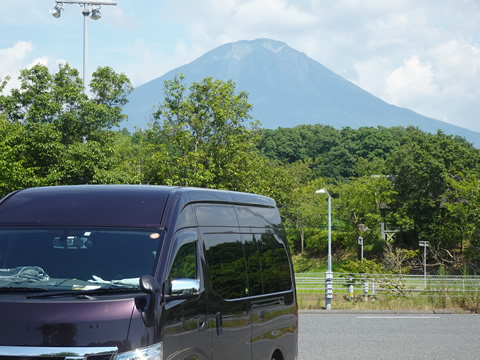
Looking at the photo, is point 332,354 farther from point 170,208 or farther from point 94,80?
point 94,80

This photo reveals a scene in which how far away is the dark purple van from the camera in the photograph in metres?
4.87

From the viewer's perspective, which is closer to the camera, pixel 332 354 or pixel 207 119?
pixel 332 354

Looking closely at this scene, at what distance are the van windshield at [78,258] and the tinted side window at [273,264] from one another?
2.39 meters

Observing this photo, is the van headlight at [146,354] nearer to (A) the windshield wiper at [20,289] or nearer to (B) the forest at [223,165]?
(A) the windshield wiper at [20,289]

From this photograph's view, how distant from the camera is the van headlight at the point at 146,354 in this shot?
4.83 m

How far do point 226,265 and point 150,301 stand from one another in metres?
1.67

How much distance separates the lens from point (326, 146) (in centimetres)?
12812

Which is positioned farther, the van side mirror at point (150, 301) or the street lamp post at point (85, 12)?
the street lamp post at point (85, 12)

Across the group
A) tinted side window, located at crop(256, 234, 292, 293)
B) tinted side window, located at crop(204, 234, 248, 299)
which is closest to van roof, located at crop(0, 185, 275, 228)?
tinted side window, located at crop(204, 234, 248, 299)

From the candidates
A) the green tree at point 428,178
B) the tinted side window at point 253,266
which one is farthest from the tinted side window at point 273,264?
the green tree at point 428,178

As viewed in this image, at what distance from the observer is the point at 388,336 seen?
1561cm

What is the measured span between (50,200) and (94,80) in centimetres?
3820

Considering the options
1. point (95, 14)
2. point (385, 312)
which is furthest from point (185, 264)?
point (95, 14)

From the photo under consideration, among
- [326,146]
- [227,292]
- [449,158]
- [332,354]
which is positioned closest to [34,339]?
[227,292]
